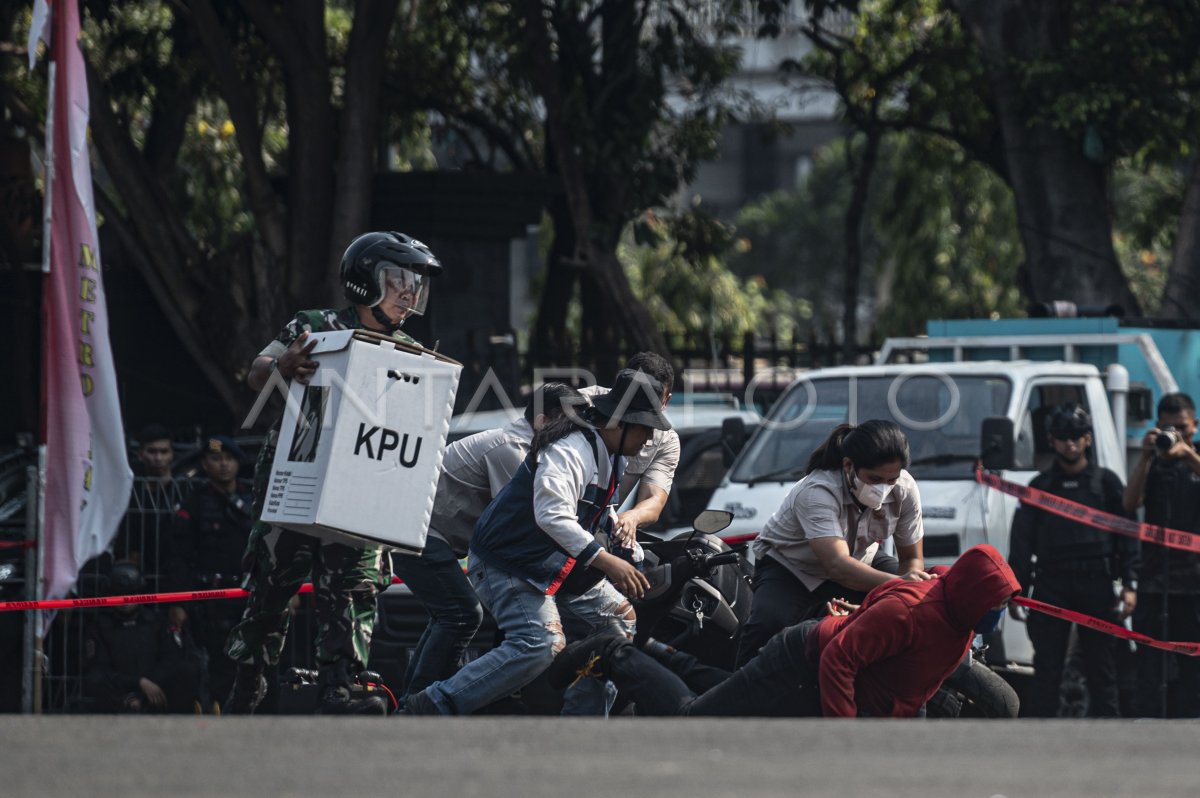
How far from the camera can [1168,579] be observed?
28.6ft

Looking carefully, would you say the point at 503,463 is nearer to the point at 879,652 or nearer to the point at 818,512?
the point at 818,512

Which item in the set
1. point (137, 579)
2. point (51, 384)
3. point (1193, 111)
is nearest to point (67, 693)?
point (137, 579)

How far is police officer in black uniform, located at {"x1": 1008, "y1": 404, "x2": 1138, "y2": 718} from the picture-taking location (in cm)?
864

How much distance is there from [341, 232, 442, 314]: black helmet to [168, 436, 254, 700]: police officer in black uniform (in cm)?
318

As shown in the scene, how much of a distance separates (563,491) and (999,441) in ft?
13.0

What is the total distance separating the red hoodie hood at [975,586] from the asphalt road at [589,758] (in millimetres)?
980

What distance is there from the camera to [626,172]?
580 inches

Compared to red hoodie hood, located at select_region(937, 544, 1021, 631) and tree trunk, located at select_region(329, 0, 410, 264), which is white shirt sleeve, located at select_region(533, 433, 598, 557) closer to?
red hoodie hood, located at select_region(937, 544, 1021, 631)

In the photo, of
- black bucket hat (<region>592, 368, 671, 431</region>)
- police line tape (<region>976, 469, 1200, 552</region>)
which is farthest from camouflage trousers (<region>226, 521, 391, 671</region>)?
police line tape (<region>976, 469, 1200, 552</region>)

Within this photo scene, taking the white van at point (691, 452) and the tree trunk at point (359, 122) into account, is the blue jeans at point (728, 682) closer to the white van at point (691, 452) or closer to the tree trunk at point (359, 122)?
the white van at point (691, 452)

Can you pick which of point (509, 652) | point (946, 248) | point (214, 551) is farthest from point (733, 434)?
point (946, 248)

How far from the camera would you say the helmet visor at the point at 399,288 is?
592 centimetres

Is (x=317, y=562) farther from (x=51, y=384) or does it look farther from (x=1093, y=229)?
(x=1093, y=229)

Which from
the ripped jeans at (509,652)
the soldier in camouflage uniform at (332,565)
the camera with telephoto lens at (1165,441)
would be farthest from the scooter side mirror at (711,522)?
the camera with telephoto lens at (1165,441)
